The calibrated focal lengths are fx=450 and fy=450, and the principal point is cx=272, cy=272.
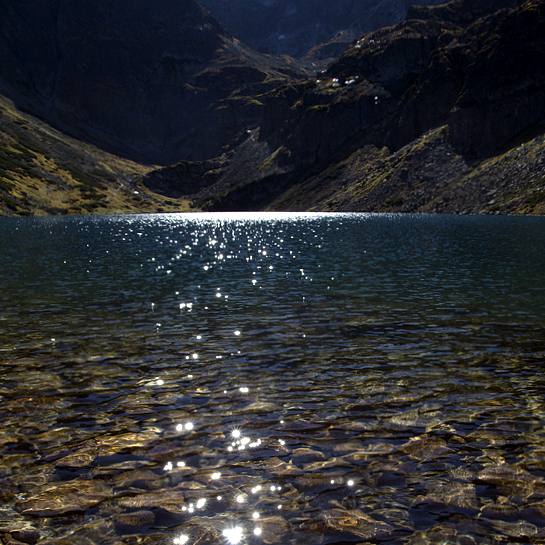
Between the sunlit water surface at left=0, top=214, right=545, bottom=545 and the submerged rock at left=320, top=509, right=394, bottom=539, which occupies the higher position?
the sunlit water surface at left=0, top=214, right=545, bottom=545

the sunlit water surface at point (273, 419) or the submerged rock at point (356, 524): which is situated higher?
the sunlit water surface at point (273, 419)

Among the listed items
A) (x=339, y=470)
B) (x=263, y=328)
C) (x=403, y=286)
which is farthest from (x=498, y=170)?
(x=339, y=470)

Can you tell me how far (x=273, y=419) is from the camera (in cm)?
1276

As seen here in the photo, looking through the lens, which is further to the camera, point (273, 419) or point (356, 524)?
point (273, 419)

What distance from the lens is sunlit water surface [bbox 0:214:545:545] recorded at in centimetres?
847

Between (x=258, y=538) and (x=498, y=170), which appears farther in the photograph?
(x=498, y=170)

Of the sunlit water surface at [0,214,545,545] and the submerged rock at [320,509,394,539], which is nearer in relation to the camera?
the submerged rock at [320,509,394,539]

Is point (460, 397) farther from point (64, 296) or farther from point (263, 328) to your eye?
point (64, 296)

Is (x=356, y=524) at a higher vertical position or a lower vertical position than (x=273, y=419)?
lower

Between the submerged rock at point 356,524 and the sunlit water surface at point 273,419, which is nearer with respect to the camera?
the submerged rock at point 356,524

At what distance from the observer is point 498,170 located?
167 metres

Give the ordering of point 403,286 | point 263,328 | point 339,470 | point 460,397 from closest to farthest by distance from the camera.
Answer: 1. point 339,470
2. point 460,397
3. point 263,328
4. point 403,286

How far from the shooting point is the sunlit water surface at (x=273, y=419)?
8469 mm

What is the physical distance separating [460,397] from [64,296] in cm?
2764
